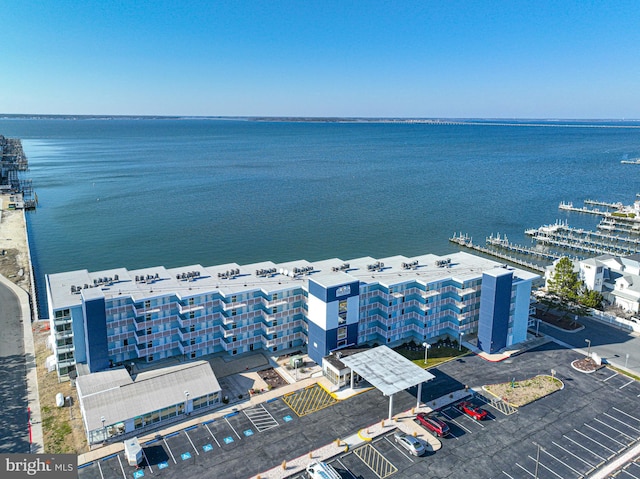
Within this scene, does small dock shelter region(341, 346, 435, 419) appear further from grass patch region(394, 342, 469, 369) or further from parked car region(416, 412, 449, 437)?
grass patch region(394, 342, 469, 369)

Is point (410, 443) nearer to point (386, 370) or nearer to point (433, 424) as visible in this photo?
point (433, 424)

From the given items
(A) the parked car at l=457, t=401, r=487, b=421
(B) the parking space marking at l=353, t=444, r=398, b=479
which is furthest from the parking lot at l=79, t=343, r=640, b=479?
(A) the parked car at l=457, t=401, r=487, b=421

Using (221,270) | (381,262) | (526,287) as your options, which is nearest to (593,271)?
(526,287)

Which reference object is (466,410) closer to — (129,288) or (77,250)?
(129,288)

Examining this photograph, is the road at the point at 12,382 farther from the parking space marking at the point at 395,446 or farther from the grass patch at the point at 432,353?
the grass patch at the point at 432,353

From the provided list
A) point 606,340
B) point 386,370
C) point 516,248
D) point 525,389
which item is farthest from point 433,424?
point 516,248

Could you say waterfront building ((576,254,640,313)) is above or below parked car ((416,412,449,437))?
above

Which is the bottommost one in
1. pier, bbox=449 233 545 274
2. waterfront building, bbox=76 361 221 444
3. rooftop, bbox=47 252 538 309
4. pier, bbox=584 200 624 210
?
pier, bbox=449 233 545 274
